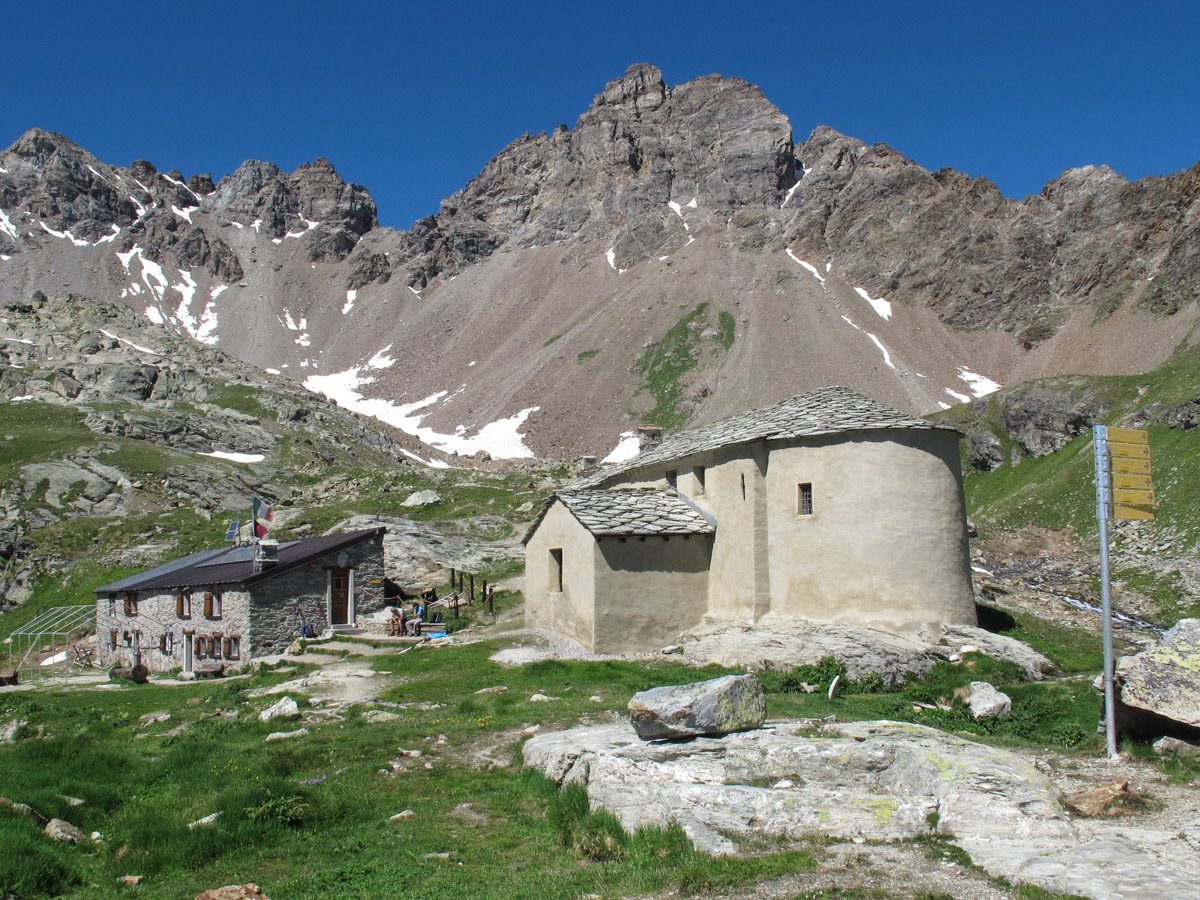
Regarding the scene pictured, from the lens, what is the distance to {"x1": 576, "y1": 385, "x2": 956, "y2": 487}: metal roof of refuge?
25141 mm

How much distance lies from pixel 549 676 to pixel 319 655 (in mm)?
11379

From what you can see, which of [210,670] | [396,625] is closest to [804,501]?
[396,625]


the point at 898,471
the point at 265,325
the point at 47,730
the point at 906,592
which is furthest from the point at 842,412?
the point at 265,325

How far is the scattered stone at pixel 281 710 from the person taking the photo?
709 inches

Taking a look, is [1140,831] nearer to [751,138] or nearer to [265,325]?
[751,138]

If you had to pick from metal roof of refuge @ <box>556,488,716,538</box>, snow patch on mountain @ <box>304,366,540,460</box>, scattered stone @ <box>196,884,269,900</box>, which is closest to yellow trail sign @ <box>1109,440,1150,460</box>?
scattered stone @ <box>196,884,269,900</box>

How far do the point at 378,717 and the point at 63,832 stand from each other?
306 inches

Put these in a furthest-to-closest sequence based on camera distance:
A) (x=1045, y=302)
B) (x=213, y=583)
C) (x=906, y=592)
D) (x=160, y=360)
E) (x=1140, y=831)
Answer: (x=1045, y=302), (x=160, y=360), (x=213, y=583), (x=906, y=592), (x=1140, y=831)

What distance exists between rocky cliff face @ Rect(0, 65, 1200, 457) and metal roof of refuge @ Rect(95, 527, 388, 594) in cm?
8393

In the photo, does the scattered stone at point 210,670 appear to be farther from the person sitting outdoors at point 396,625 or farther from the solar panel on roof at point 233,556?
the person sitting outdoors at point 396,625

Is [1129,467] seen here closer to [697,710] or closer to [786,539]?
[697,710]

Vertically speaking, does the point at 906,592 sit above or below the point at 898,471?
below

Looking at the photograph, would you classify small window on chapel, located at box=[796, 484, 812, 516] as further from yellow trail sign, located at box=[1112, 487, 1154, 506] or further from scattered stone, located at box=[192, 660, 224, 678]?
scattered stone, located at box=[192, 660, 224, 678]

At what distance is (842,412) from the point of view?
26.4 metres
